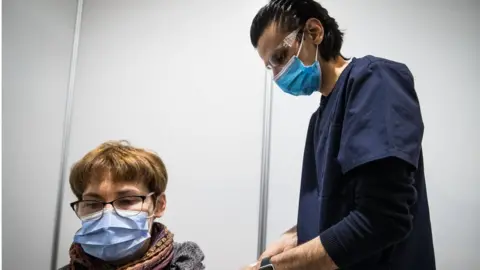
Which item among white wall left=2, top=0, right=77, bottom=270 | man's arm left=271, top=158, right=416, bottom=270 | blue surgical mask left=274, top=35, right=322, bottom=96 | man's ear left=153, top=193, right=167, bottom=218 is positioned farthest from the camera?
white wall left=2, top=0, right=77, bottom=270

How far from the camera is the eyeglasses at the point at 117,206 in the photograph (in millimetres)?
904

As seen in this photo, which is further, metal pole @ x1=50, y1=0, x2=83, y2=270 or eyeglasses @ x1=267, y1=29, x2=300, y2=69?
metal pole @ x1=50, y1=0, x2=83, y2=270

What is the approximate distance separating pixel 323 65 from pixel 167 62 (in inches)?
33.4

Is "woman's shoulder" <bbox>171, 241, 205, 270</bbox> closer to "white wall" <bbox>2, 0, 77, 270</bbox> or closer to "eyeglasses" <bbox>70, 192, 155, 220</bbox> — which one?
"eyeglasses" <bbox>70, 192, 155, 220</bbox>

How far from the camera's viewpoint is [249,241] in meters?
1.33

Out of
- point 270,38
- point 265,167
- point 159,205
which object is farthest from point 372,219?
point 265,167

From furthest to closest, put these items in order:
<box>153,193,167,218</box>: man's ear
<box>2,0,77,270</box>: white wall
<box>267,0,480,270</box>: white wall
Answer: <box>267,0,480,270</box>: white wall, <box>2,0,77,270</box>: white wall, <box>153,193,167,218</box>: man's ear

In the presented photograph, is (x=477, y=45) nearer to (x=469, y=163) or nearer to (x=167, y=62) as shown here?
(x=469, y=163)

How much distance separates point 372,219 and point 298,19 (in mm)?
562

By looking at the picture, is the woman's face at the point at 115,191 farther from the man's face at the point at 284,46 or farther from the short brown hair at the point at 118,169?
the man's face at the point at 284,46

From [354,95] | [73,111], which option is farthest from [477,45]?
[73,111]

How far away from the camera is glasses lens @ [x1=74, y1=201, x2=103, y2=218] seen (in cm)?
91

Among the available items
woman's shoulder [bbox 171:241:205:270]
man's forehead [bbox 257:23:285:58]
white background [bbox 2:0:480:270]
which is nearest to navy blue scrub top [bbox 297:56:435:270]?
man's forehead [bbox 257:23:285:58]

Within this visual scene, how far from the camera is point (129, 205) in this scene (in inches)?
36.3
